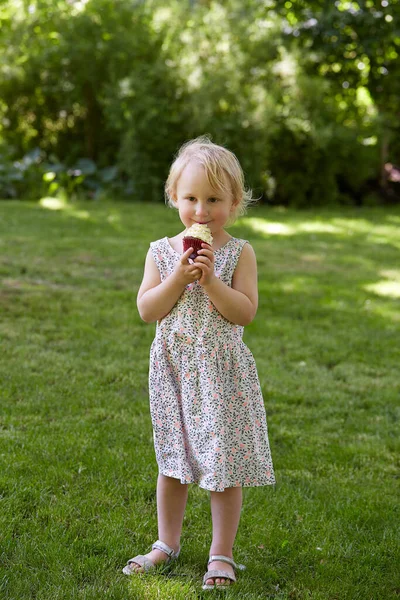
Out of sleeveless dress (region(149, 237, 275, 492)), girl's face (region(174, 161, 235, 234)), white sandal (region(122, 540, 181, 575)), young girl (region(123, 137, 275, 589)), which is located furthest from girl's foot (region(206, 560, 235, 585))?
girl's face (region(174, 161, 235, 234))

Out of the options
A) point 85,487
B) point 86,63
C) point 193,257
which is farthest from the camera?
point 86,63

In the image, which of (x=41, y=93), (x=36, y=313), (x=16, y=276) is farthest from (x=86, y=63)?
(x=36, y=313)

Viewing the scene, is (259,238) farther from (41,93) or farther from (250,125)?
(41,93)

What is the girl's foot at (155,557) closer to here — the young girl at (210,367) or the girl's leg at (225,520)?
the young girl at (210,367)

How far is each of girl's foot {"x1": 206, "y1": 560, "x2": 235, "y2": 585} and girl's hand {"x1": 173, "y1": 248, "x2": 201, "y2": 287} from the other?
93cm

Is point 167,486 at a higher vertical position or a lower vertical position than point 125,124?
lower

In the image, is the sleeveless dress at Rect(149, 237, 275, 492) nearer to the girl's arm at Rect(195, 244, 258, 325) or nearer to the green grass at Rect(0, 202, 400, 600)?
the girl's arm at Rect(195, 244, 258, 325)

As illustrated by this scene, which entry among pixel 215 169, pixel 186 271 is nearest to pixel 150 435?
pixel 186 271

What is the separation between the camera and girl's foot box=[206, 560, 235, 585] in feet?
8.34

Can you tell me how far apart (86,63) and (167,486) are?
10898 mm

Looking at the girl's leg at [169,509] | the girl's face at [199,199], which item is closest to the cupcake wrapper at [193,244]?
the girl's face at [199,199]

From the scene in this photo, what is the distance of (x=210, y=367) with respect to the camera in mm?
2553

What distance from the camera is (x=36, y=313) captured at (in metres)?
5.75

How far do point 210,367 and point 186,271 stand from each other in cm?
33
